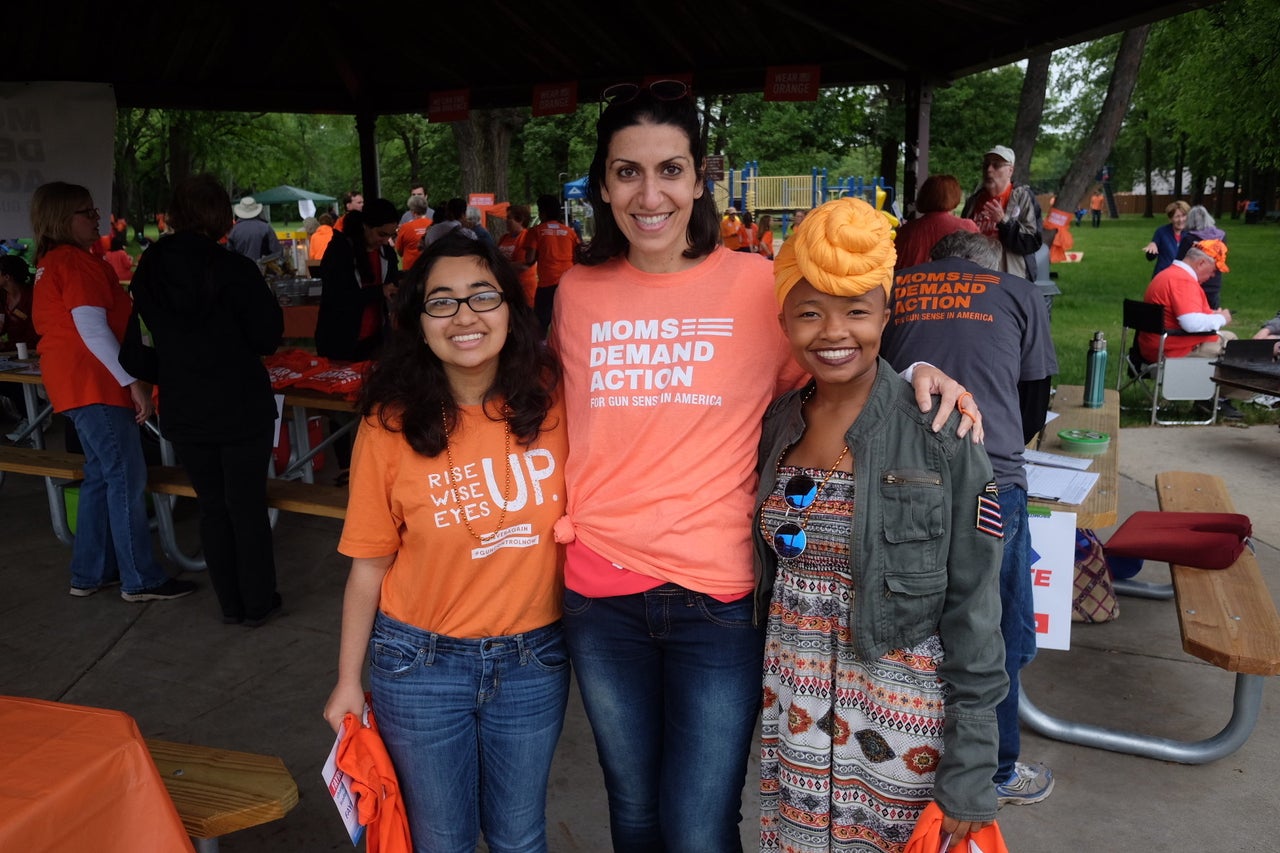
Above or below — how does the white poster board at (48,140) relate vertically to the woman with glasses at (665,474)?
above

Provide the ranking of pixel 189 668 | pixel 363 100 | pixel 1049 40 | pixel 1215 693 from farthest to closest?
pixel 363 100
pixel 1049 40
pixel 189 668
pixel 1215 693

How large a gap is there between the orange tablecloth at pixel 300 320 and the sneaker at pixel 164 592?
536 centimetres

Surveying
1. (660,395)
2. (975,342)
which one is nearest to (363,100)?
(975,342)

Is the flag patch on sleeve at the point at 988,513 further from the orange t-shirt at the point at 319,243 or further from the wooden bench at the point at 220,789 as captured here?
the orange t-shirt at the point at 319,243

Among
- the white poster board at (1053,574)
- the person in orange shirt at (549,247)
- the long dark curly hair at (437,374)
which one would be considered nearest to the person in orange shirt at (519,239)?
the person in orange shirt at (549,247)

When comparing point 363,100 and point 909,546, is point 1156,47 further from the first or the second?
point 909,546

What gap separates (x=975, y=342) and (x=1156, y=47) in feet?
66.7

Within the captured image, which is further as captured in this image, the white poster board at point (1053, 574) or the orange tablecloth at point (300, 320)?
the orange tablecloth at point (300, 320)

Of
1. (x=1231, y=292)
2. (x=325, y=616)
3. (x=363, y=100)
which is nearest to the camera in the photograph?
(x=325, y=616)

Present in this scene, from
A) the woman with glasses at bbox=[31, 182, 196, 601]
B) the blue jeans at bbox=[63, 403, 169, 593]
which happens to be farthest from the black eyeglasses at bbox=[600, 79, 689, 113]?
the blue jeans at bbox=[63, 403, 169, 593]

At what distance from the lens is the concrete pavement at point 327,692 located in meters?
2.90

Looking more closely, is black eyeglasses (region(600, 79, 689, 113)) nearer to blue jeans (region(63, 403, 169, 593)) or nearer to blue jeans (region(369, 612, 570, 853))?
blue jeans (region(369, 612, 570, 853))

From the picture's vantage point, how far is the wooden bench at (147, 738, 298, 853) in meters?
2.02

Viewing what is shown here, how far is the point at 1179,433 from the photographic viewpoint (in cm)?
754
